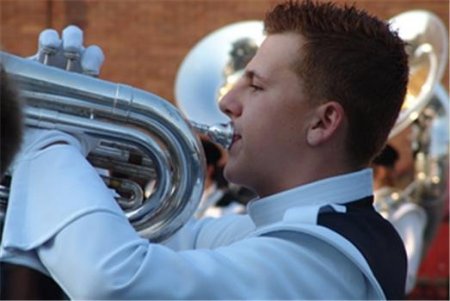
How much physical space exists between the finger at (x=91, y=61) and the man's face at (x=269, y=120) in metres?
0.23

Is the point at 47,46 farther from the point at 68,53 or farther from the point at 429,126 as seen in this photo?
the point at 429,126

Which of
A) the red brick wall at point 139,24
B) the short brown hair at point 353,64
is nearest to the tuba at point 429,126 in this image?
the red brick wall at point 139,24

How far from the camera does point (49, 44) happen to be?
1877mm

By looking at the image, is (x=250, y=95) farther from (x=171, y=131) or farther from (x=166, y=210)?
(x=166, y=210)

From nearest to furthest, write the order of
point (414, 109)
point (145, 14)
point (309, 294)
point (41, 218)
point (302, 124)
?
point (41, 218), point (309, 294), point (302, 124), point (414, 109), point (145, 14)

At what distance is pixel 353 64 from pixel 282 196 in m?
0.25

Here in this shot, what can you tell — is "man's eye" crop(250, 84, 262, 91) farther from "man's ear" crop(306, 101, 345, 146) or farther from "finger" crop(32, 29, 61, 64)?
"finger" crop(32, 29, 61, 64)

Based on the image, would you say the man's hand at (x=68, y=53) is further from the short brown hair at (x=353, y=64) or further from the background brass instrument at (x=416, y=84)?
the background brass instrument at (x=416, y=84)

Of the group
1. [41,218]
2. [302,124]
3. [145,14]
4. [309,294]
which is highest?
[302,124]

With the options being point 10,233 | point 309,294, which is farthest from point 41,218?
point 309,294

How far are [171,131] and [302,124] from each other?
0.23 m

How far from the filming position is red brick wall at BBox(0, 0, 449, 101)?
25.4 feet

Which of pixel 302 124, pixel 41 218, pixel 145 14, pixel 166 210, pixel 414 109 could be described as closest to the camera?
pixel 41 218

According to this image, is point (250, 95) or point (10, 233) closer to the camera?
point (10, 233)
